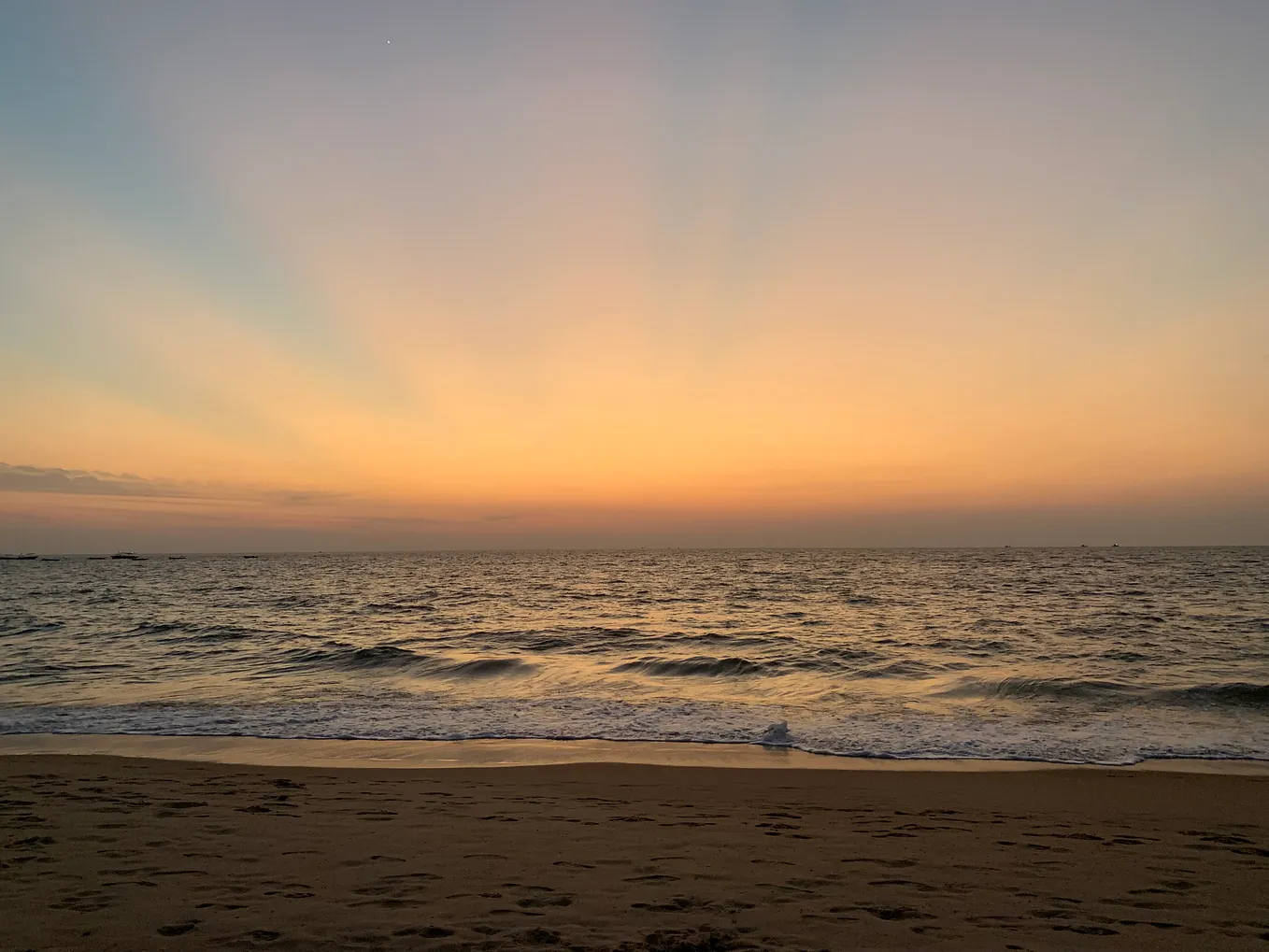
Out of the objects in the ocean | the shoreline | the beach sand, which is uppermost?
the beach sand

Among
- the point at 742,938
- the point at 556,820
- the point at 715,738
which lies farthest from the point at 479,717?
the point at 742,938

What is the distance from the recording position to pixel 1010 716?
1653cm

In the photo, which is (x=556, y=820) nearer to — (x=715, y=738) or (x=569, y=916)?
(x=569, y=916)

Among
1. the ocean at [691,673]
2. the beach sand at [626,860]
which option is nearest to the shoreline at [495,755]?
the ocean at [691,673]

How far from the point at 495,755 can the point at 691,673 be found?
11047 millimetres

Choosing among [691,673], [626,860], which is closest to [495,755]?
[626,860]

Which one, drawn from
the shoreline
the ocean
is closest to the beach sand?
the shoreline

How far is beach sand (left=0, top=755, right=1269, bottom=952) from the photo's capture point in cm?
584

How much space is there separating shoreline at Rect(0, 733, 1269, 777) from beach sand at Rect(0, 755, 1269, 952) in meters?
0.79

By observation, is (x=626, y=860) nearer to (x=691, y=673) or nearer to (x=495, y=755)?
(x=495, y=755)

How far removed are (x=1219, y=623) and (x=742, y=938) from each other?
120ft

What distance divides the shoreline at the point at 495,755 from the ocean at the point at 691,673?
17.4 inches

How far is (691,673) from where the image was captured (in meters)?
23.3

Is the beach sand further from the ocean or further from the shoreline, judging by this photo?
the ocean
